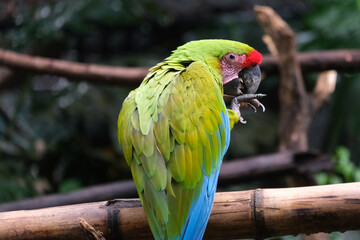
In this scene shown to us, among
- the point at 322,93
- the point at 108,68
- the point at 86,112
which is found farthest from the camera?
the point at 86,112

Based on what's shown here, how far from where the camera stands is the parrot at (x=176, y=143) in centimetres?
94

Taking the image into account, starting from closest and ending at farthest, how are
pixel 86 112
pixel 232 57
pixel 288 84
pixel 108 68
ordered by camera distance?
pixel 232 57, pixel 288 84, pixel 108 68, pixel 86 112

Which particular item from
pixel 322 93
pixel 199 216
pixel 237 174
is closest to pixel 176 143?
pixel 199 216

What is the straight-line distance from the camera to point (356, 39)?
275cm

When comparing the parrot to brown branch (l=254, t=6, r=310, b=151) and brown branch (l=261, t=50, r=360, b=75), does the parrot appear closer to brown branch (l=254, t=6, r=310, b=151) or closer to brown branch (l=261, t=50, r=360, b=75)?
brown branch (l=254, t=6, r=310, b=151)

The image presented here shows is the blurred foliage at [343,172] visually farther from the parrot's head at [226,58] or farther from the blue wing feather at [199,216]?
the blue wing feather at [199,216]

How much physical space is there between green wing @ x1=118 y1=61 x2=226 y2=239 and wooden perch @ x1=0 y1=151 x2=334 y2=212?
2.73 ft

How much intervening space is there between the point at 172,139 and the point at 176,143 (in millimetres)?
14

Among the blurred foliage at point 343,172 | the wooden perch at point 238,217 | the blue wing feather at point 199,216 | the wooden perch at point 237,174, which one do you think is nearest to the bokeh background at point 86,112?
the blurred foliage at point 343,172

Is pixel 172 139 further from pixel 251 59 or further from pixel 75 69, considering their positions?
pixel 75 69

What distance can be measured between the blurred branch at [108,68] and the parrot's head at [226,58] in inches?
35.6

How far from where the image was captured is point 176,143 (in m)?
1.00

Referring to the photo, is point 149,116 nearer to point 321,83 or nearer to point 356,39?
point 321,83

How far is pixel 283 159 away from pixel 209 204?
3.47 feet
